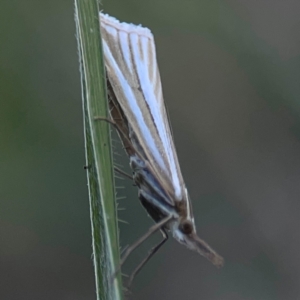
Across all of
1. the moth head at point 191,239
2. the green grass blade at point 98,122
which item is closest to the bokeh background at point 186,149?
the moth head at point 191,239

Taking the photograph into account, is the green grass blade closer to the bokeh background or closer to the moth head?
the moth head

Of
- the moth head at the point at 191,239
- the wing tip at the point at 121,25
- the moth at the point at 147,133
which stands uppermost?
the wing tip at the point at 121,25

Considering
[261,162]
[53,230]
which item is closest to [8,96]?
[53,230]

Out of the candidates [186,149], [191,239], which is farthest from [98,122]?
[186,149]

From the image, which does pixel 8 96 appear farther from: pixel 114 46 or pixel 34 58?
pixel 114 46

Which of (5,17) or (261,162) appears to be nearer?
(5,17)

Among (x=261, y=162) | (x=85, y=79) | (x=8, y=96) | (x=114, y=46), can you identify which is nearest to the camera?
(x=85, y=79)

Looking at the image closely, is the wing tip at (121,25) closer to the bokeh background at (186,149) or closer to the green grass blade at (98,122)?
the green grass blade at (98,122)

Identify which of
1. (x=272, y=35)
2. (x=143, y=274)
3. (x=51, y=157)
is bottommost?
(x=143, y=274)
